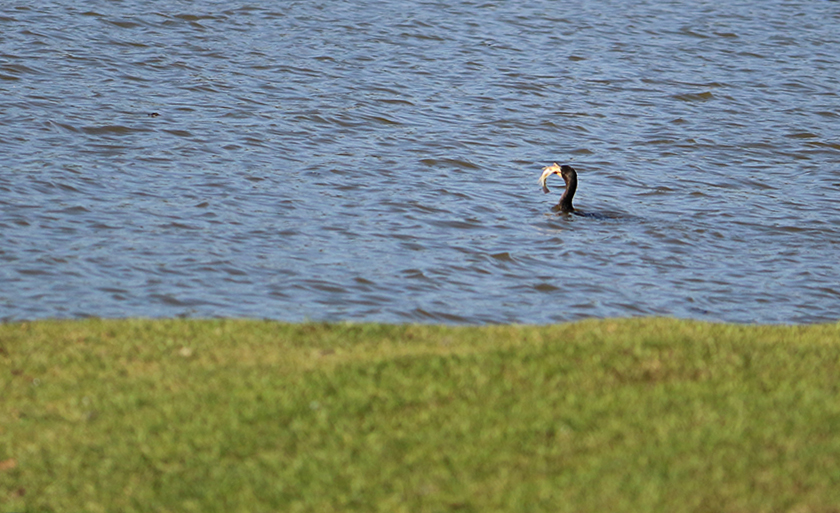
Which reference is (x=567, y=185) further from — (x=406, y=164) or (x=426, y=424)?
(x=426, y=424)

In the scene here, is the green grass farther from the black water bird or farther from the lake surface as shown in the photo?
the black water bird

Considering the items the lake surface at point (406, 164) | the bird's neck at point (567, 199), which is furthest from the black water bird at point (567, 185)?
the lake surface at point (406, 164)

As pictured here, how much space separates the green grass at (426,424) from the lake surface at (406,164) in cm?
256

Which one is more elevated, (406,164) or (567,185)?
(567,185)

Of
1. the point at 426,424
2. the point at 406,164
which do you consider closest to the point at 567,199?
the point at 406,164

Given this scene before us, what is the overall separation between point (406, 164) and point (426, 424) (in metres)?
10.1

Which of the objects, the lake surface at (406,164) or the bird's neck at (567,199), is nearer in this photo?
the lake surface at (406,164)

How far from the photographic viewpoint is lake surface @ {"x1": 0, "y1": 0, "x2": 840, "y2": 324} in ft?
36.9

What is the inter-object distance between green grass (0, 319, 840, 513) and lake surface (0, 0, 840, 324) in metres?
2.56

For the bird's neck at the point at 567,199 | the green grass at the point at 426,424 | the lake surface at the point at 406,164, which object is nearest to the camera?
the green grass at the point at 426,424

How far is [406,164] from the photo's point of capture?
16344 mm

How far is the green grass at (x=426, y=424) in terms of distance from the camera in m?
5.81

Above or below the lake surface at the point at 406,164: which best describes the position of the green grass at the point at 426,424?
above

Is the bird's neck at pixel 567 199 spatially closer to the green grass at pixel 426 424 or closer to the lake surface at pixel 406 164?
the lake surface at pixel 406 164
